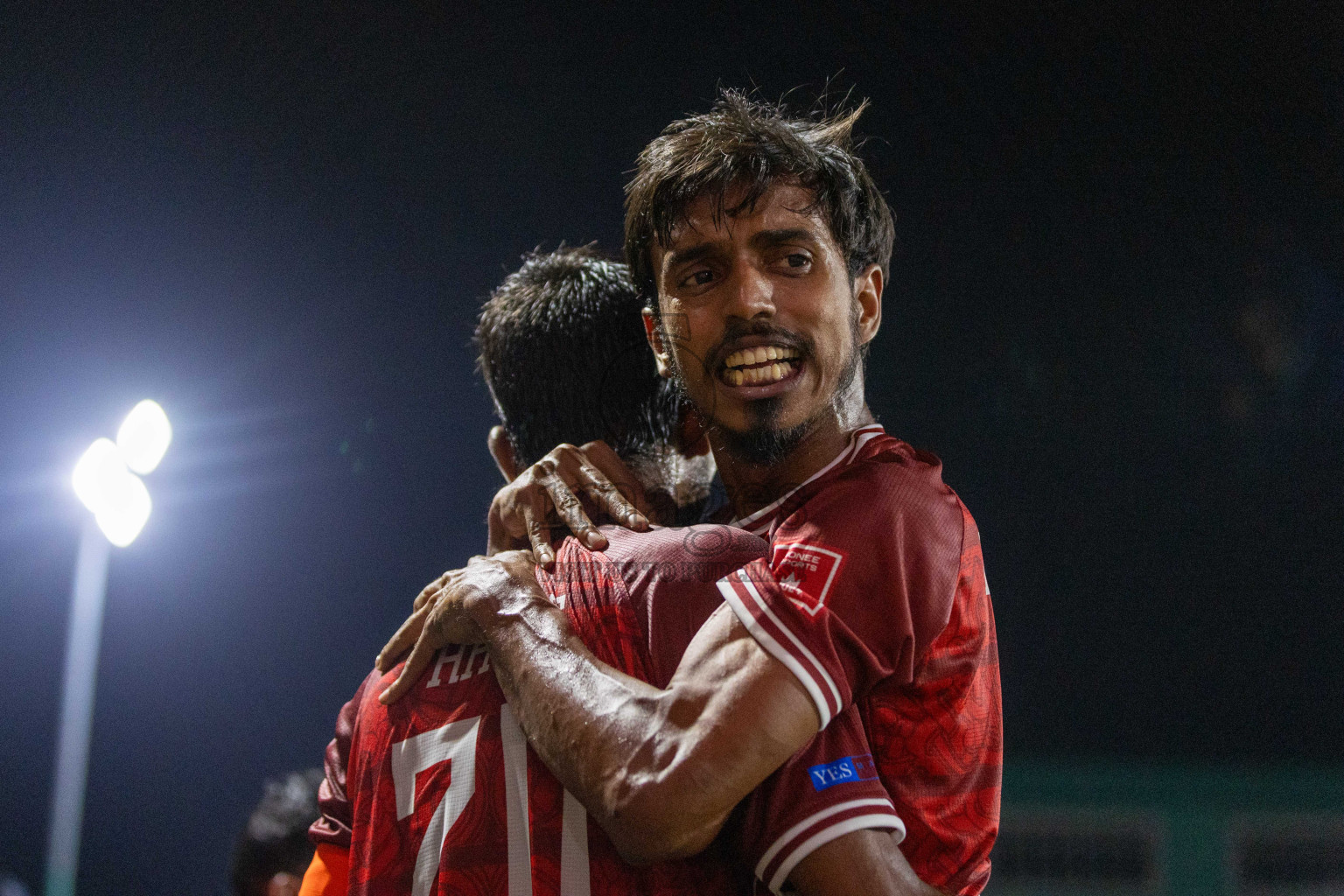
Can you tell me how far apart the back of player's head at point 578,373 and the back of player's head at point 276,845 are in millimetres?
1327

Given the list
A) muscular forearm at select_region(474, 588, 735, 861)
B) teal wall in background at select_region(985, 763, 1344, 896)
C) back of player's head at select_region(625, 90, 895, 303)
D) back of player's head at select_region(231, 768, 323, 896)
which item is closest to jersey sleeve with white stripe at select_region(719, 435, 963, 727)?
muscular forearm at select_region(474, 588, 735, 861)

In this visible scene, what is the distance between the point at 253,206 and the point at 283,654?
239 cm

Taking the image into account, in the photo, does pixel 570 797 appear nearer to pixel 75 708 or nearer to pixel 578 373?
pixel 578 373

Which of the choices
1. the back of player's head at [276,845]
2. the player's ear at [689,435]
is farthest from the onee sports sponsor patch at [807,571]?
the back of player's head at [276,845]

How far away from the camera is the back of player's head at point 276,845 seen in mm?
2311

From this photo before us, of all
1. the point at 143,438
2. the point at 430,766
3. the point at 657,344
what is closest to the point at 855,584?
the point at 430,766

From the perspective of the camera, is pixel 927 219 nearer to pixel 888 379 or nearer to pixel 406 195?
pixel 888 379

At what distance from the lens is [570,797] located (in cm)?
102

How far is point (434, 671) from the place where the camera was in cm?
119

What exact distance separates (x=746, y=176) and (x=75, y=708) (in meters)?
4.43

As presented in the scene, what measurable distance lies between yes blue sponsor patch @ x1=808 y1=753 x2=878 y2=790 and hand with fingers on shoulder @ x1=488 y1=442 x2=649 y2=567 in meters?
0.37

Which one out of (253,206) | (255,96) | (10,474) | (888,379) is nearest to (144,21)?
(255,96)

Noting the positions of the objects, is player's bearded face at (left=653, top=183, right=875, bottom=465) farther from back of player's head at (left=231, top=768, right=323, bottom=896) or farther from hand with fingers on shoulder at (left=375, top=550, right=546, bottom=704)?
back of player's head at (left=231, top=768, right=323, bottom=896)

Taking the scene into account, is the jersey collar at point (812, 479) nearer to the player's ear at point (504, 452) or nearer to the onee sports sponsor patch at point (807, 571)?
the onee sports sponsor patch at point (807, 571)
